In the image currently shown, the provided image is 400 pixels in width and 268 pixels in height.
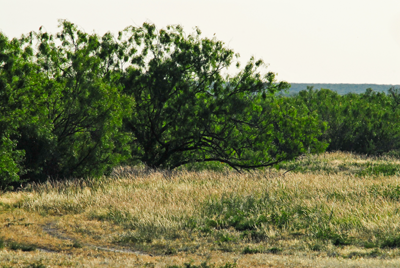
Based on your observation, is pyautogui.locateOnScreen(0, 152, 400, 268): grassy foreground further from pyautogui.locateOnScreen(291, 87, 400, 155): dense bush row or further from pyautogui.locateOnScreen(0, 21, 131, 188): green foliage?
pyautogui.locateOnScreen(291, 87, 400, 155): dense bush row

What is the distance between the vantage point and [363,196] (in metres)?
11.6

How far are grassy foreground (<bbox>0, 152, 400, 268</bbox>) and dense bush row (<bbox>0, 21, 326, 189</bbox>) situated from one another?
4.89ft

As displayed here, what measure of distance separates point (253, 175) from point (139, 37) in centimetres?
781

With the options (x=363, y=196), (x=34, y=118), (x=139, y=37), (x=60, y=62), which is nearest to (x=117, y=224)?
(x=34, y=118)

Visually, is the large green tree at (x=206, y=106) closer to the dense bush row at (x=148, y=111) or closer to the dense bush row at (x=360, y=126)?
the dense bush row at (x=148, y=111)

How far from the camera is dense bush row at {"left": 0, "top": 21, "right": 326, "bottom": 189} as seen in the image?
15375 millimetres

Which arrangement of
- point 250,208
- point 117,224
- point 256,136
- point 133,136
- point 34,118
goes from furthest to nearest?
point 133,136
point 256,136
point 34,118
point 250,208
point 117,224

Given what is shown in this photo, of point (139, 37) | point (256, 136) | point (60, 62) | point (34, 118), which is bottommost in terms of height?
point (256, 136)

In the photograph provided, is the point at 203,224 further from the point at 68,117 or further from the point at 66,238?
the point at 68,117

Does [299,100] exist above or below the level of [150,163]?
above

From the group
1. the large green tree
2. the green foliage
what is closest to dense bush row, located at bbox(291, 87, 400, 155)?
the large green tree

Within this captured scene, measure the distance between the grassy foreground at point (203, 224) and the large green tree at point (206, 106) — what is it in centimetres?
361

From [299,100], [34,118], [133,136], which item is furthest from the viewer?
[299,100]

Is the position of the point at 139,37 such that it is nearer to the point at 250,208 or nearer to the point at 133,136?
the point at 133,136
